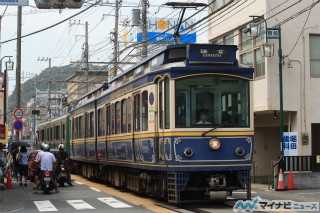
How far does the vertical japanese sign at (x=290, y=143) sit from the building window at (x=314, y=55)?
3.38 meters

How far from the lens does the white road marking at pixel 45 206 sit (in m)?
14.0

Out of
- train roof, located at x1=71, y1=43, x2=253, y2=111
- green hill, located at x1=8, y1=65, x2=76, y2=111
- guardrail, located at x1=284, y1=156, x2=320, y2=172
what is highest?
green hill, located at x1=8, y1=65, x2=76, y2=111

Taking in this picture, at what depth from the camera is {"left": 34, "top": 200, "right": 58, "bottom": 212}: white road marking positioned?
14.0 meters

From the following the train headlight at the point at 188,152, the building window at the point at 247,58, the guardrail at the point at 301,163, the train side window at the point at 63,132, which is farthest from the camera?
the train side window at the point at 63,132

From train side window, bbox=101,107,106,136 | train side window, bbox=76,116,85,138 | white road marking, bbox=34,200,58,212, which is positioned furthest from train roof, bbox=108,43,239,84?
train side window, bbox=76,116,85,138

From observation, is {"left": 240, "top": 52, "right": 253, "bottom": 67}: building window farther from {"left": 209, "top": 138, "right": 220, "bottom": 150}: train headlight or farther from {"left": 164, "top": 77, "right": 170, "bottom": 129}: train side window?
{"left": 209, "top": 138, "right": 220, "bottom": 150}: train headlight

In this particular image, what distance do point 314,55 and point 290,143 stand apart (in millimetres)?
4346

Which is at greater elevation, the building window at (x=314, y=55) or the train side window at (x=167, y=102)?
the building window at (x=314, y=55)

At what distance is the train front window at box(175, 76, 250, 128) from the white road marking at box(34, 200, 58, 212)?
383 cm

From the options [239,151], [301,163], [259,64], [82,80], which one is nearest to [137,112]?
[239,151]

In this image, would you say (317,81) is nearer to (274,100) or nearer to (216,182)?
(274,100)

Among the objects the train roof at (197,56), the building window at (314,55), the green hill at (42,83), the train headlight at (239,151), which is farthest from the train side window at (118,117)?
the green hill at (42,83)

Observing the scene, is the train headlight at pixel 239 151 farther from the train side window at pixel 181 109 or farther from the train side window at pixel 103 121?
the train side window at pixel 103 121

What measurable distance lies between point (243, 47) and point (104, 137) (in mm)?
9268
